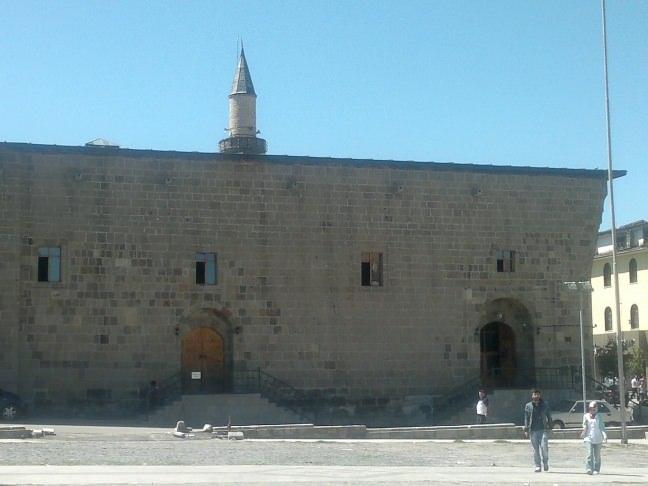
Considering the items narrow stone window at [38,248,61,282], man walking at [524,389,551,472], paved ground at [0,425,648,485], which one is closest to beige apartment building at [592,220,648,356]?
narrow stone window at [38,248,61,282]

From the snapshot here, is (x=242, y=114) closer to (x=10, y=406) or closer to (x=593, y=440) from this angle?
(x=10, y=406)

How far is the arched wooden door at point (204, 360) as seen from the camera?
3659 cm

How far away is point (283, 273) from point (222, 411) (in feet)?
17.4

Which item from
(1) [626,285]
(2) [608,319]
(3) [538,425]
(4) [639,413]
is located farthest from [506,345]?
(2) [608,319]

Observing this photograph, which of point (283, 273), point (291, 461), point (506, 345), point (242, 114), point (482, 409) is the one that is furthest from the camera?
point (242, 114)

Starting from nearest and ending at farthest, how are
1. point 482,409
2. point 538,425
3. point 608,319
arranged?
point 538,425 → point 482,409 → point 608,319

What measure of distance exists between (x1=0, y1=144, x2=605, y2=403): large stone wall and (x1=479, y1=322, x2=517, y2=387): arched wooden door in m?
0.56

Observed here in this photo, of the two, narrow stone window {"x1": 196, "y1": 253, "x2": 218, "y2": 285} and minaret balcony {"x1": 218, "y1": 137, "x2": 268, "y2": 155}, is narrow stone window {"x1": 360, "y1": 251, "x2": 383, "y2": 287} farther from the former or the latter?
minaret balcony {"x1": 218, "y1": 137, "x2": 268, "y2": 155}

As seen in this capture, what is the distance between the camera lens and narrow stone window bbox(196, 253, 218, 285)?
120 feet

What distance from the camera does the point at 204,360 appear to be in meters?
36.8

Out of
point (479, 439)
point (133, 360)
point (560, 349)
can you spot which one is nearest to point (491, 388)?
point (560, 349)

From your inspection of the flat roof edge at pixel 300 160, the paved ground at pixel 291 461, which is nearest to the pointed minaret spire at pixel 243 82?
the flat roof edge at pixel 300 160

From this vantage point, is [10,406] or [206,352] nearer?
[10,406]

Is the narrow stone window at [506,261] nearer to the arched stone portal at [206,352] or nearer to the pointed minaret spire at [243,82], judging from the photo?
the arched stone portal at [206,352]
